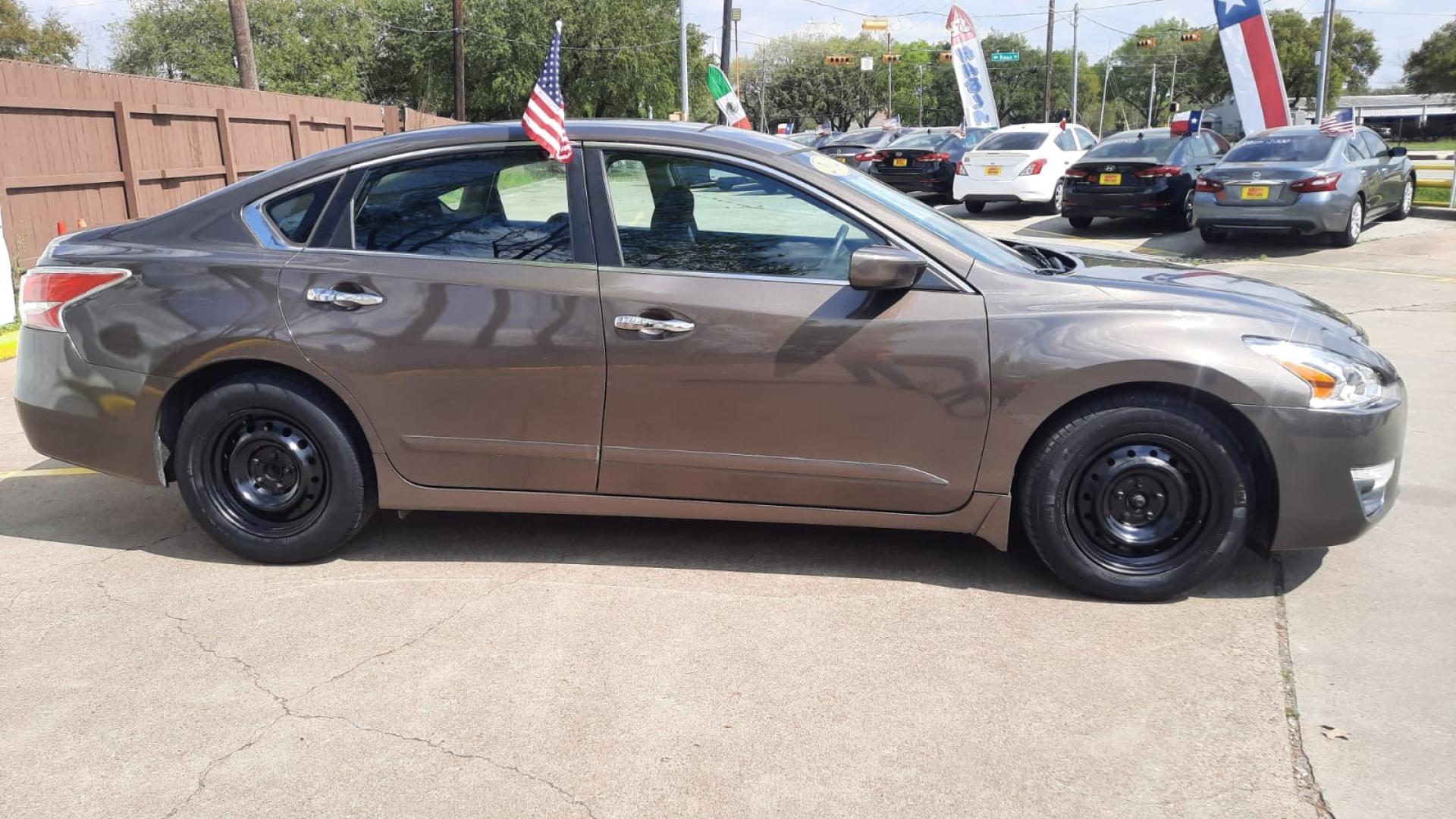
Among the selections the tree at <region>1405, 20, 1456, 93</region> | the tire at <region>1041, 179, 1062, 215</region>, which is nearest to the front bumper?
the tire at <region>1041, 179, 1062, 215</region>

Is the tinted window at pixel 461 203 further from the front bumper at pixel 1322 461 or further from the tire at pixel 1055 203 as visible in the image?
the tire at pixel 1055 203

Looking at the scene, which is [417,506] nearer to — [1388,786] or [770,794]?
[770,794]

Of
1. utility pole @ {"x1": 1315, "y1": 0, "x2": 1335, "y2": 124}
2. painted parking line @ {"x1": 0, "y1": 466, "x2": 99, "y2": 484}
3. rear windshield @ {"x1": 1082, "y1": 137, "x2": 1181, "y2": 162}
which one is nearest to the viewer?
painted parking line @ {"x1": 0, "y1": 466, "x2": 99, "y2": 484}

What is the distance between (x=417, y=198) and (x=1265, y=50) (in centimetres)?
1982

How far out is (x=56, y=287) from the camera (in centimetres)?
419

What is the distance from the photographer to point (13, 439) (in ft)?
19.9

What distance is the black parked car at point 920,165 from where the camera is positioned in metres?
21.4

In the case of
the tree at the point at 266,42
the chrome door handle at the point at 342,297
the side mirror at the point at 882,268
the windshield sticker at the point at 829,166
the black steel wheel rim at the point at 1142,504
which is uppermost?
the tree at the point at 266,42

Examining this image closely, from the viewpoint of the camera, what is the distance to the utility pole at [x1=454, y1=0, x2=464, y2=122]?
34.8 meters

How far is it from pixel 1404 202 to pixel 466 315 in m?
16.7

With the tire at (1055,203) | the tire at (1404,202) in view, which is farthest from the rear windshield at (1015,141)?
the tire at (1404,202)

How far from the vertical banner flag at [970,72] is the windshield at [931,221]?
1083 inches

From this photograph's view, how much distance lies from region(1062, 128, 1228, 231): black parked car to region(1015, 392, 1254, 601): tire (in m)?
13.0

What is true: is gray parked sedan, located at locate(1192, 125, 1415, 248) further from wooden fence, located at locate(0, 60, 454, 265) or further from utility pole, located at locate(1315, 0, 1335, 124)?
wooden fence, located at locate(0, 60, 454, 265)
